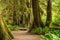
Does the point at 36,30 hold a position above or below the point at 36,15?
below

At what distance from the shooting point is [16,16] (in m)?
39.8

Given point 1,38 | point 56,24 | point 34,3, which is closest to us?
point 1,38

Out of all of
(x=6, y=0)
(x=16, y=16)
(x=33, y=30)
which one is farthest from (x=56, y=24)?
(x=16, y=16)

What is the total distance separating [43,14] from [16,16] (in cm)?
702

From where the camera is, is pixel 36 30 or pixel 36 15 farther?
pixel 36 15

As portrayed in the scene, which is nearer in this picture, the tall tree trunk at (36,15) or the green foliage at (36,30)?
the green foliage at (36,30)

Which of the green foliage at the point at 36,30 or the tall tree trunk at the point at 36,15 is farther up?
the tall tree trunk at the point at 36,15

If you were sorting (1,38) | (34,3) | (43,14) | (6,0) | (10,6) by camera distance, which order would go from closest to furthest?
(1,38), (34,3), (6,0), (10,6), (43,14)

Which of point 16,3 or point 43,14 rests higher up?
point 16,3

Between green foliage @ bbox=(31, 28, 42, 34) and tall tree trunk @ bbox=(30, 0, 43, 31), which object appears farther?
tall tree trunk @ bbox=(30, 0, 43, 31)

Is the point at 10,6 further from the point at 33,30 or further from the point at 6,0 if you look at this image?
the point at 33,30

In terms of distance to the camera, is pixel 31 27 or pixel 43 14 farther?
pixel 43 14

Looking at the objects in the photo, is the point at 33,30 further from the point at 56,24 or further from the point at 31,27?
the point at 56,24

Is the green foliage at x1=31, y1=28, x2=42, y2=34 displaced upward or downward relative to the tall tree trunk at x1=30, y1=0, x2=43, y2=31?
downward
